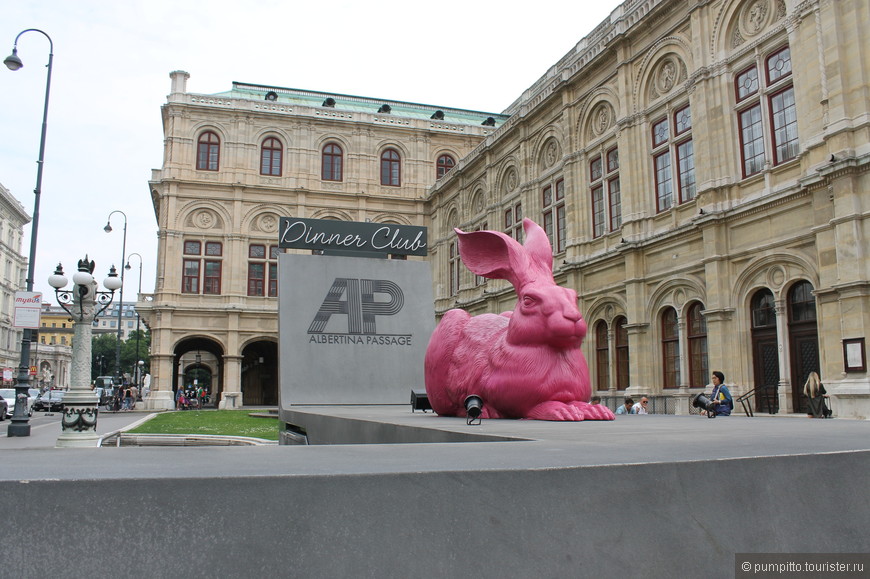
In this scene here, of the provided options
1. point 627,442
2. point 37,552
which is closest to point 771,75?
point 627,442

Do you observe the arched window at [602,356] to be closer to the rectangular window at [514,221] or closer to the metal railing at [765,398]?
the rectangular window at [514,221]

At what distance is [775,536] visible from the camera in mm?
2549

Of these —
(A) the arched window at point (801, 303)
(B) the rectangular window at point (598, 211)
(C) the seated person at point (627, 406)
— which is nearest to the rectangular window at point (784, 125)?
(A) the arched window at point (801, 303)

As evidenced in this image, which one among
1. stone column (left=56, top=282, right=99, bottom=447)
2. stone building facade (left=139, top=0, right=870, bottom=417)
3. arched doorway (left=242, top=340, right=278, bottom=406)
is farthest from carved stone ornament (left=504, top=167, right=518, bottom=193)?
stone column (left=56, top=282, right=99, bottom=447)

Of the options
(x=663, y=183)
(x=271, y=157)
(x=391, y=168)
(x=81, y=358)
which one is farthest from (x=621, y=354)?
(x=271, y=157)

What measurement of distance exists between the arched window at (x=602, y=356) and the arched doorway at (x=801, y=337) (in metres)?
8.05

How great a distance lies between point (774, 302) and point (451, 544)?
1701 centimetres

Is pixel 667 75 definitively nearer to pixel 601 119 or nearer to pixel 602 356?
pixel 601 119

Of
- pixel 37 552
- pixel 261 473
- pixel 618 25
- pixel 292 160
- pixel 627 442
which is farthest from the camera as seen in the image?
pixel 292 160

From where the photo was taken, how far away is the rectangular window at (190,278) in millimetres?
39438

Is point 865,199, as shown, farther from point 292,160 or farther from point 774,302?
point 292,160

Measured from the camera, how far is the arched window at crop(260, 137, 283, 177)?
40.9 m

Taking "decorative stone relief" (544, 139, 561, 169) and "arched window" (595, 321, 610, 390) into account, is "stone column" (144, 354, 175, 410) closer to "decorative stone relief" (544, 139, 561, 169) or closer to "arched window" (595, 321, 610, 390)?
"decorative stone relief" (544, 139, 561, 169)

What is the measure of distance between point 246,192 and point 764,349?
30.4 meters
